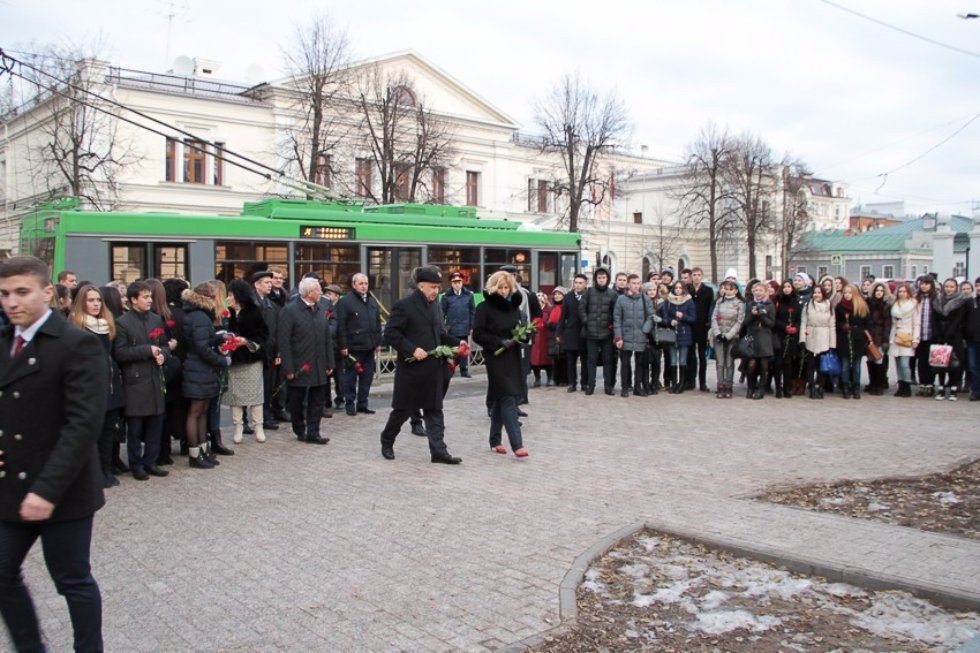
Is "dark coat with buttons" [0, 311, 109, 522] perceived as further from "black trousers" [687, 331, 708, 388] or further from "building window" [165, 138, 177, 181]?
"building window" [165, 138, 177, 181]

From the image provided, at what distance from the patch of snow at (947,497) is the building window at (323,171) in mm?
34127

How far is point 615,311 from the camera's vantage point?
15359 mm

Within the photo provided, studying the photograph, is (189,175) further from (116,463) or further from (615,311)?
(116,463)

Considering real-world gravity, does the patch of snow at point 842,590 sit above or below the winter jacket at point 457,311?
below

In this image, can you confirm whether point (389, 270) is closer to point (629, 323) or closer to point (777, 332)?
point (629, 323)

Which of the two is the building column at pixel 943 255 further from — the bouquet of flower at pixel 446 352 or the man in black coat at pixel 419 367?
the man in black coat at pixel 419 367

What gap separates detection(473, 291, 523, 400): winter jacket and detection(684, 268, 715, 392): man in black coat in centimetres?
651

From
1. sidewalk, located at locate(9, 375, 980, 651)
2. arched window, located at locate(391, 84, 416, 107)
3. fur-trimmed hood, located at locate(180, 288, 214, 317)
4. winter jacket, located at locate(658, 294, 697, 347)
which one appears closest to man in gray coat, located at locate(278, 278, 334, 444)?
sidewalk, located at locate(9, 375, 980, 651)

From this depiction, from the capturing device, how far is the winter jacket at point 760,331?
15.0 metres

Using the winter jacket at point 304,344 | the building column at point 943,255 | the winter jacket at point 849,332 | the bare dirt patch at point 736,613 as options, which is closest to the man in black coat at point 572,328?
the winter jacket at point 849,332

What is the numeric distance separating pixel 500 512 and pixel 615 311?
26.9ft

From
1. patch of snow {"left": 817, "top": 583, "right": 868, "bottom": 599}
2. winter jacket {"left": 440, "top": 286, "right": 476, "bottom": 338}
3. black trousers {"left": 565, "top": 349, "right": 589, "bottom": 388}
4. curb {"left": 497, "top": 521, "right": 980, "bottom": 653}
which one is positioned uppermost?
winter jacket {"left": 440, "top": 286, "right": 476, "bottom": 338}

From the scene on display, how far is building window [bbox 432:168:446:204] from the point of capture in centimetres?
4977

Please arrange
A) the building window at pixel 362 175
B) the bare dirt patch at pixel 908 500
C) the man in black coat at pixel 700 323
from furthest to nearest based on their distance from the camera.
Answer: the building window at pixel 362 175, the man in black coat at pixel 700 323, the bare dirt patch at pixel 908 500
